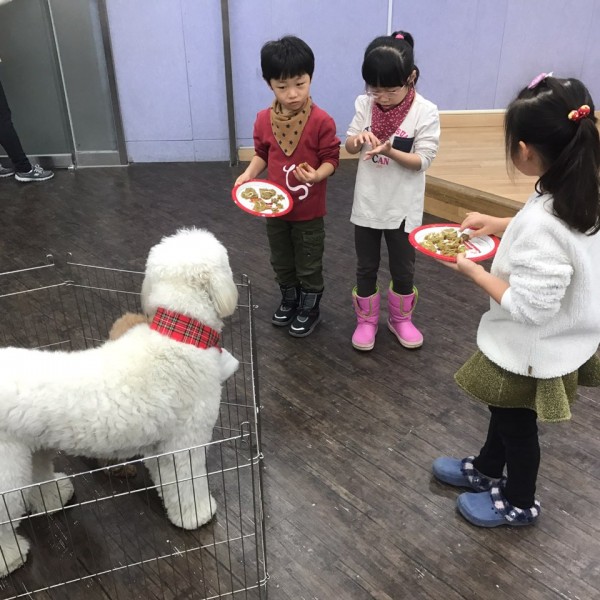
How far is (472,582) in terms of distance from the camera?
1.53 metres

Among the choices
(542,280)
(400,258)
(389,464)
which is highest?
(542,280)

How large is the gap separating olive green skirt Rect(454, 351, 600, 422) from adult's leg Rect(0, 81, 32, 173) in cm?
355

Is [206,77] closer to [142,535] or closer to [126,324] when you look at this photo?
[126,324]

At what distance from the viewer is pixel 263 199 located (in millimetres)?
2170

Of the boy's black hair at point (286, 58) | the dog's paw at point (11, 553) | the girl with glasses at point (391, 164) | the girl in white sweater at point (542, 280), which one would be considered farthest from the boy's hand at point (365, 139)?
the dog's paw at point (11, 553)

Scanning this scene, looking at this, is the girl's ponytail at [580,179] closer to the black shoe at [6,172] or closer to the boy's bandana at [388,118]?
the boy's bandana at [388,118]

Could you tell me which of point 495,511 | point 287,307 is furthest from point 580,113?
point 287,307

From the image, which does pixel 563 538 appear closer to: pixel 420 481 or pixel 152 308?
pixel 420 481

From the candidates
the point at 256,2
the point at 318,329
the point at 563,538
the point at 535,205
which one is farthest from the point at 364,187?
the point at 256,2

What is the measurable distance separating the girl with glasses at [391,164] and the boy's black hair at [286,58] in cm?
20

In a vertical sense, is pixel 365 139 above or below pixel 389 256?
above

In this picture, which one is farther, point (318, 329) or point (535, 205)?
point (318, 329)

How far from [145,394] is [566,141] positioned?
41.4 inches

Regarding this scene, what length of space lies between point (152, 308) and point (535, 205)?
0.90 meters
